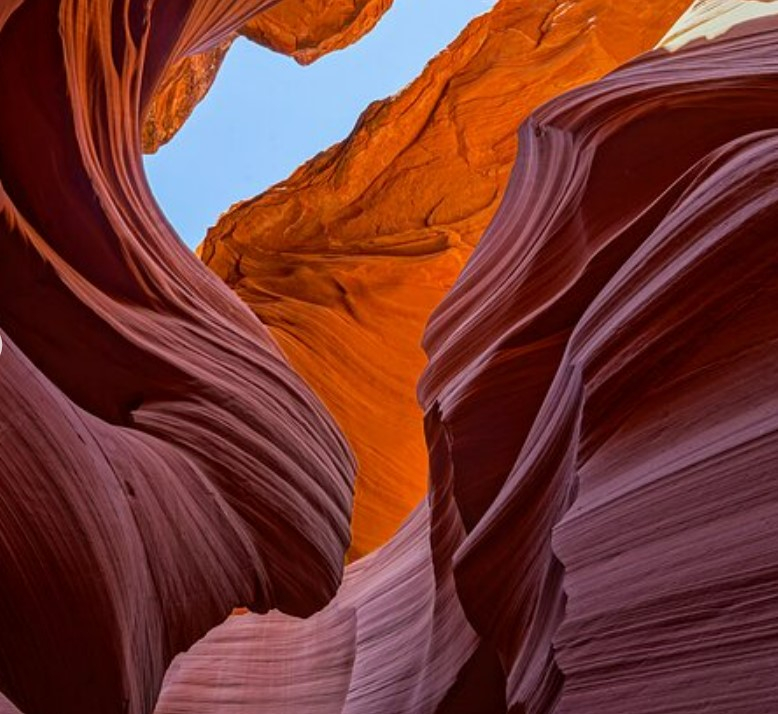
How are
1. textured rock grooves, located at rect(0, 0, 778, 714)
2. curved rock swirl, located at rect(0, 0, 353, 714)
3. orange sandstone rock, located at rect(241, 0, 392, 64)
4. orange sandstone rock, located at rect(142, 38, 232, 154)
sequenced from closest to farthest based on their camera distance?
textured rock grooves, located at rect(0, 0, 778, 714), curved rock swirl, located at rect(0, 0, 353, 714), orange sandstone rock, located at rect(241, 0, 392, 64), orange sandstone rock, located at rect(142, 38, 232, 154)

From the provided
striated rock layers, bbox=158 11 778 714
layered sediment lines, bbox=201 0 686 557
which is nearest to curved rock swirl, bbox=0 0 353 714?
striated rock layers, bbox=158 11 778 714

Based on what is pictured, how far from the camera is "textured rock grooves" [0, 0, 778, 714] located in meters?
2.32

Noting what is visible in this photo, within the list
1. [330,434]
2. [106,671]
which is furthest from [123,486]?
[330,434]

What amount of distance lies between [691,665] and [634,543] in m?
0.41

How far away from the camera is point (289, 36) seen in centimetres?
993

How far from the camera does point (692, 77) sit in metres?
4.05

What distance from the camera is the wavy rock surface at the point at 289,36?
9734 millimetres

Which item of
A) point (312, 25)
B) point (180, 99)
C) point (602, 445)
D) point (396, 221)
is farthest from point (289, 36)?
point (602, 445)

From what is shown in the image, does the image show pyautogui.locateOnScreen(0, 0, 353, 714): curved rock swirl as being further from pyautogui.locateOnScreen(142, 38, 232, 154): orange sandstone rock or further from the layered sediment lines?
pyautogui.locateOnScreen(142, 38, 232, 154): orange sandstone rock

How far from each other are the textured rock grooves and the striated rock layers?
10 mm

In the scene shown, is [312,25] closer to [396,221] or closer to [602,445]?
[396,221]

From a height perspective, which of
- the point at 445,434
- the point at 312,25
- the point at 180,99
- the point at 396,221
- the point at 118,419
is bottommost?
the point at 445,434

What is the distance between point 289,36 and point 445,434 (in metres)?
6.82

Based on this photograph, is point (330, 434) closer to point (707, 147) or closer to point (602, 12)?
point (707, 147)
